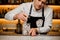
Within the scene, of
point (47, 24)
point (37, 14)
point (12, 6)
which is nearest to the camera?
point (47, 24)

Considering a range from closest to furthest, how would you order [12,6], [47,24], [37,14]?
[47,24] → [37,14] → [12,6]

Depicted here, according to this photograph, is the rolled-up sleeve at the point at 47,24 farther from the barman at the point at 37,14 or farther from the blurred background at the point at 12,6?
the blurred background at the point at 12,6

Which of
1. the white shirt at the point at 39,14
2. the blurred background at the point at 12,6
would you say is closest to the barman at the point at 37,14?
the white shirt at the point at 39,14

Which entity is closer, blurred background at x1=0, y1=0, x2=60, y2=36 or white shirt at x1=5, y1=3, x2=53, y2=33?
white shirt at x1=5, y1=3, x2=53, y2=33

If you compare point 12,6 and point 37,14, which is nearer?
point 37,14

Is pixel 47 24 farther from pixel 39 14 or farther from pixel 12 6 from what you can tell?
pixel 12 6

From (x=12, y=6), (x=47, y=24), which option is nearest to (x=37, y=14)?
(x=47, y=24)

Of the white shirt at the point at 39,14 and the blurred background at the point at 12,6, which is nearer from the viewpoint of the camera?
the white shirt at the point at 39,14

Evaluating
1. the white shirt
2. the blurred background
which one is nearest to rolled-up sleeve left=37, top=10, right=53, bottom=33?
the white shirt

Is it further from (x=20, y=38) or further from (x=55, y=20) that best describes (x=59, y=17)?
(x=20, y=38)

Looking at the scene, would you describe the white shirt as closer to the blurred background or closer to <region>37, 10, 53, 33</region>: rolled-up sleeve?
<region>37, 10, 53, 33</region>: rolled-up sleeve

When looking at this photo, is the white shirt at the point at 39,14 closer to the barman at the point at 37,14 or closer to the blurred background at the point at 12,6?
the barman at the point at 37,14

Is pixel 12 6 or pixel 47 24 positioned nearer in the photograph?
pixel 47 24

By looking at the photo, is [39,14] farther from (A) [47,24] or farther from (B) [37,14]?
(A) [47,24]
